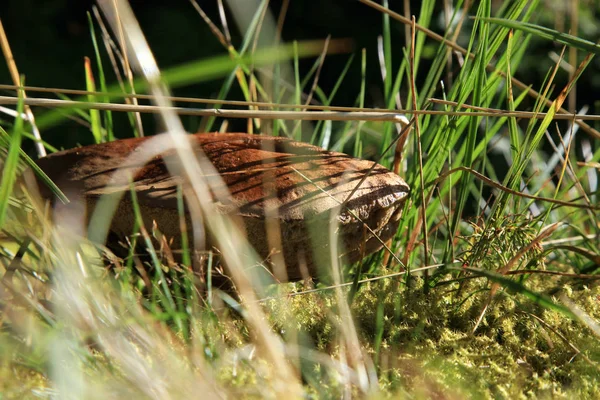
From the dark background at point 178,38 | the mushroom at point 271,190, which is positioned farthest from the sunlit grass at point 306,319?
the dark background at point 178,38

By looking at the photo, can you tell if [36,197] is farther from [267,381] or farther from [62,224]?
[267,381]

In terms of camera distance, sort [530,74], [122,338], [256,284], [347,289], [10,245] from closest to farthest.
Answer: [122,338], [256,284], [347,289], [10,245], [530,74]

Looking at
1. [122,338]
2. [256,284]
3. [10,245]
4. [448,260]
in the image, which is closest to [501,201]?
[448,260]

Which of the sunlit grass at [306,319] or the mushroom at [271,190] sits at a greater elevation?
the mushroom at [271,190]

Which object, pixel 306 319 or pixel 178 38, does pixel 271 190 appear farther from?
pixel 178 38

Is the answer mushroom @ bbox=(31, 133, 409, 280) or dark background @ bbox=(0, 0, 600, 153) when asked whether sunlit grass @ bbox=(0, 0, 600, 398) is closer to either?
mushroom @ bbox=(31, 133, 409, 280)

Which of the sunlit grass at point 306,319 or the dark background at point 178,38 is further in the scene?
the dark background at point 178,38

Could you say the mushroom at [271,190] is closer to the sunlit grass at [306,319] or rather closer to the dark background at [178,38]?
the sunlit grass at [306,319]
